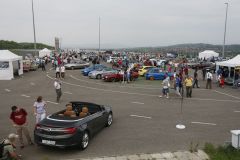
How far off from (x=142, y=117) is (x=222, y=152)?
494 cm

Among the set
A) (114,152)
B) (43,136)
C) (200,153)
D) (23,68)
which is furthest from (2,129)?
(23,68)

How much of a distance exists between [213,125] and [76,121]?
6258 millimetres

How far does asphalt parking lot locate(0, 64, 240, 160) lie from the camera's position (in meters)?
8.79

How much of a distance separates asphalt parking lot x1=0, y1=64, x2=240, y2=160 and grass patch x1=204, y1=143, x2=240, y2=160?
68 cm

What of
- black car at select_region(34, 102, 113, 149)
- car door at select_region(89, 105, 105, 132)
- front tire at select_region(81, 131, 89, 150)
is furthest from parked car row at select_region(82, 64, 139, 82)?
front tire at select_region(81, 131, 89, 150)

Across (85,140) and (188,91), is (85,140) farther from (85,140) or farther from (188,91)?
(188,91)

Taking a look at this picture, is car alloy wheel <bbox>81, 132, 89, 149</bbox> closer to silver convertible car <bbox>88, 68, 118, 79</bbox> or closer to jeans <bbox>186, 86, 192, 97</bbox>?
jeans <bbox>186, 86, 192, 97</bbox>

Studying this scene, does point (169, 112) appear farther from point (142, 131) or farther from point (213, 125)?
point (142, 131)

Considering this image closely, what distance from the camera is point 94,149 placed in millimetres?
8719

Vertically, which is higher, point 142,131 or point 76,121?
point 76,121

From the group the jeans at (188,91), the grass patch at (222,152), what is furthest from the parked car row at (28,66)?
the grass patch at (222,152)

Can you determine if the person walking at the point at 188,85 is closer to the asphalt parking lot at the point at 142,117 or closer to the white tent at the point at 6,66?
the asphalt parking lot at the point at 142,117

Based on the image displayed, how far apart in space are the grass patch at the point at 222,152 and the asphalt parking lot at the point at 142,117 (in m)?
0.68

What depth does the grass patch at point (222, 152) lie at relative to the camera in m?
7.97
